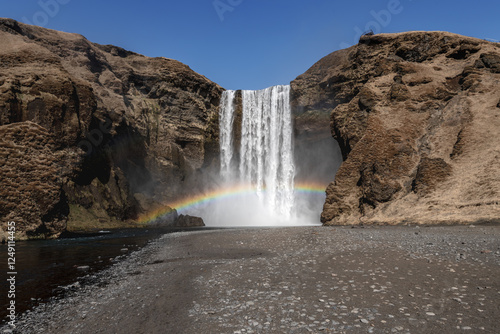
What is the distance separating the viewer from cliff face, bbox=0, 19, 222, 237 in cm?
2483

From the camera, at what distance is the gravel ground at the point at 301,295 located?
18.2 ft

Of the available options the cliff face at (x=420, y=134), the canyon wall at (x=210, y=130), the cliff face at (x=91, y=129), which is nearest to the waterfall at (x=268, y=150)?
the canyon wall at (x=210, y=130)

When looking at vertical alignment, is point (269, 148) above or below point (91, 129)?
below

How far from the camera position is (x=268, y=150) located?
57.1 metres

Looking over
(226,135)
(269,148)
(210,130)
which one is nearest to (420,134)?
(269,148)

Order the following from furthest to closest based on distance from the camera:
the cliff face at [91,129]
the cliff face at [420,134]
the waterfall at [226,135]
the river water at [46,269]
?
the waterfall at [226,135], the cliff face at [91,129], the cliff face at [420,134], the river water at [46,269]

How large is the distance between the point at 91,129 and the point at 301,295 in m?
44.1

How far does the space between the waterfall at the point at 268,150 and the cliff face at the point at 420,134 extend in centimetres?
1656

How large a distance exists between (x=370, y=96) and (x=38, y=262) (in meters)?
33.0

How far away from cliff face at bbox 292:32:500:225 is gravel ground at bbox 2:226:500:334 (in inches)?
514

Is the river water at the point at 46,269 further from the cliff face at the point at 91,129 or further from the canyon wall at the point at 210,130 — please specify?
the canyon wall at the point at 210,130

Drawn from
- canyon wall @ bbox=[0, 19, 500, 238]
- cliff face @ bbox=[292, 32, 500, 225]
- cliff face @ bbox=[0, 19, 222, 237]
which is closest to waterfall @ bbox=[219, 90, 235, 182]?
canyon wall @ bbox=[0, 19, 500, 238]

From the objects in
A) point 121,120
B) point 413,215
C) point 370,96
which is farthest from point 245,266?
point 121,120

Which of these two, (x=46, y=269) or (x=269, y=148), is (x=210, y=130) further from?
(x=46, y=269)
